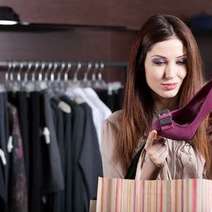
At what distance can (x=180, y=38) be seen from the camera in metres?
0.91

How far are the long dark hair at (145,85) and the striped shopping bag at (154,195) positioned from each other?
0.12 metres

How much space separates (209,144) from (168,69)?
0.15 metres

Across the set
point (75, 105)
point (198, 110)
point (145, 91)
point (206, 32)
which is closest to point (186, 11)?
point (206, 32)

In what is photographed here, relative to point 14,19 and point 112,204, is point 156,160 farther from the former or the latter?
Result: point 14,19

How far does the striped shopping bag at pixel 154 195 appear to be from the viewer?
0.74 m

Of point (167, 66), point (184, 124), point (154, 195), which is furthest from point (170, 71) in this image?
point (154, 195)

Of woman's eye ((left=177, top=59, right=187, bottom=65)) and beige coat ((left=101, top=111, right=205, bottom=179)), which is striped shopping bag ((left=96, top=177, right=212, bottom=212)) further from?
woman's eye ((left=177, top=59, right=187, bottom=65))

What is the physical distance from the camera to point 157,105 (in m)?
A: 0.97

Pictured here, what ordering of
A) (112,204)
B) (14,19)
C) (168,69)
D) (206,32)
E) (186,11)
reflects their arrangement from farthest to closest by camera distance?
(186,11) < (206,32) < (14,19) < (168,69) < (112,204)

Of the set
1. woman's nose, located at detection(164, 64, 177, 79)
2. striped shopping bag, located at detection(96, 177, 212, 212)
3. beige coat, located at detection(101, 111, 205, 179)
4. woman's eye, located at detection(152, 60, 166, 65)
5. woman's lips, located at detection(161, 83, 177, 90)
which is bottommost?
striped shopping bag, located at detection(96, 177, 212, 212)

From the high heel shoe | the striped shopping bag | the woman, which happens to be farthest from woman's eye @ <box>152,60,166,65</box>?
the striped shopping bag

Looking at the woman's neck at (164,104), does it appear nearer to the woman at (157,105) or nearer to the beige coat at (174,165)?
the woman at (157,105)

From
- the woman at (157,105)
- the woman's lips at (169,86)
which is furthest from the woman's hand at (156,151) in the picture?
the woman's lips at (169,86)

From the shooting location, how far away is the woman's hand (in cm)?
82
